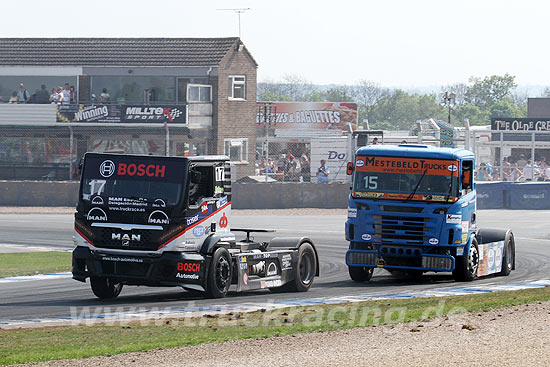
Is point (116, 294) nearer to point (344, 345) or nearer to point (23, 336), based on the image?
point (23, 336)

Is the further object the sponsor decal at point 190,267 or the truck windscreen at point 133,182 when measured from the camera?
the truck windscreen at point 133,182

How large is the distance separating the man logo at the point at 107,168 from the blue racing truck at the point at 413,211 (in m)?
5.02

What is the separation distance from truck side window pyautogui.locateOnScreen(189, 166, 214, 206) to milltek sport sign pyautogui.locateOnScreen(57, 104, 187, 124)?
29878mm

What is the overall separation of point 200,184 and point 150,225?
3.61ft

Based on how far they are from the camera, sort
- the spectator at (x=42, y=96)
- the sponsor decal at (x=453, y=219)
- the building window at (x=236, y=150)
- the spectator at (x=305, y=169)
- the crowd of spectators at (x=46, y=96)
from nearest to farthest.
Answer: the sponsor decal at (x=453, y=219), the spectator at (x=305, y=169), the crowd of spectators at (x=46, y=96), the spectator at (x=42, y=96), the building window at (x=236, y=150)

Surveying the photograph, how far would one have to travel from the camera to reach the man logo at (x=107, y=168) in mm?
15070

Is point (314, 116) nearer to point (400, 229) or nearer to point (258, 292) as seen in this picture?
point (400, 229)

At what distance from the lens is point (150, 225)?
584 inches

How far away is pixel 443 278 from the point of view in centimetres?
1934

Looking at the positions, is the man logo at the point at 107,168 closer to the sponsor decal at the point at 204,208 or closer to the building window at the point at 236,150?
the sponsor decal at the point at 204,208

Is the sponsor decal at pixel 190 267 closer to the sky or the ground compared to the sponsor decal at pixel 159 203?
closer to the ground

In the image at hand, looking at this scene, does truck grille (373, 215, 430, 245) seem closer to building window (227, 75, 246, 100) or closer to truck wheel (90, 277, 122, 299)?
truck wheel (90, 277, 122, 299)

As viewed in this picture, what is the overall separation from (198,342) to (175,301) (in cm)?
478

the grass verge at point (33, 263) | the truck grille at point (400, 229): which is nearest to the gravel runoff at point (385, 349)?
the truck grille at point (400, 229)
